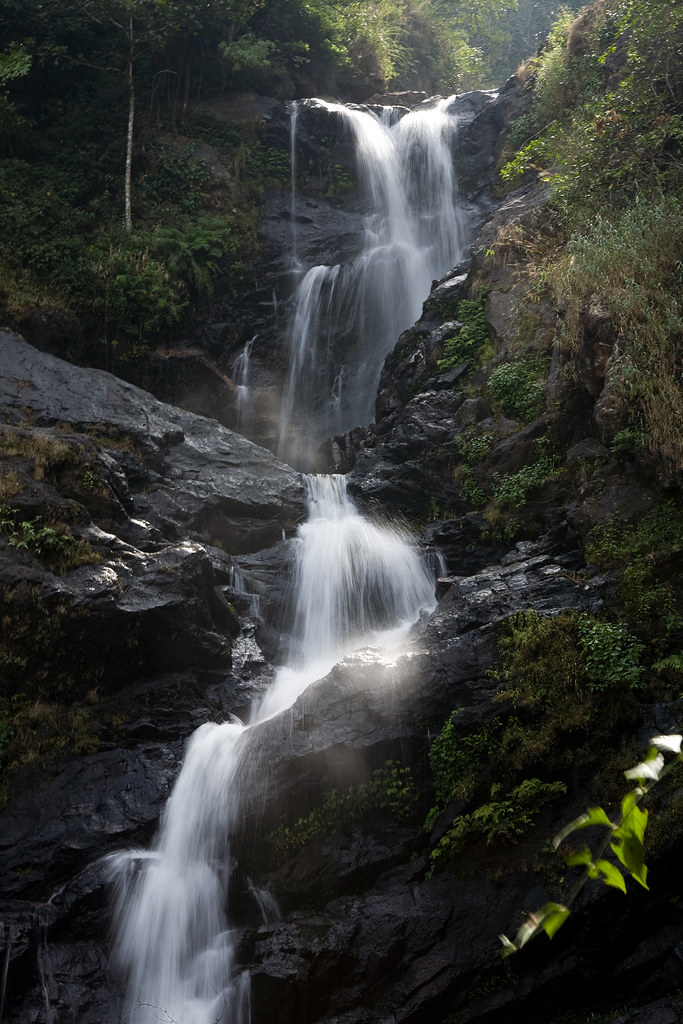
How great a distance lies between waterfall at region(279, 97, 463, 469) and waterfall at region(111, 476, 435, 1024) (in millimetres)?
5212

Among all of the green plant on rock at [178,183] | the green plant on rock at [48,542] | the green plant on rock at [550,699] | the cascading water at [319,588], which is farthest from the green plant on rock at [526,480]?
the green plant on rock at [178,183]

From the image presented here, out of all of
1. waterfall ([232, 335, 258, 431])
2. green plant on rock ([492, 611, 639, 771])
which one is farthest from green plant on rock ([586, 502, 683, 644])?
waterfall ([232, 335, 258, 431])

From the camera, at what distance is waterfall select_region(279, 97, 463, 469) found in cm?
1590

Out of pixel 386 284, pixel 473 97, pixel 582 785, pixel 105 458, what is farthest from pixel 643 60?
pixel 582 785

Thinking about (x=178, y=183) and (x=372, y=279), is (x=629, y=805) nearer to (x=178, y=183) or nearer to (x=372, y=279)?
(x=372, y=279)

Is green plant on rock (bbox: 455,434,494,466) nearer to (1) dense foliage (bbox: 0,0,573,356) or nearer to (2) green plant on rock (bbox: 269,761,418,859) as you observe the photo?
(2) green plant on rock (bbox: 269,761,418,859)

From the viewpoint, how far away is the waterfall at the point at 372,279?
52.2 feet

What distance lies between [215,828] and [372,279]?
42.2 feet

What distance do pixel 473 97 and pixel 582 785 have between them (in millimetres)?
19207

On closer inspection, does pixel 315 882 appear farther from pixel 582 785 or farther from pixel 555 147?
pixel 555 147

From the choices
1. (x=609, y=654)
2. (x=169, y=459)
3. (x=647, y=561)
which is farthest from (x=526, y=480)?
(x=169, y=459)

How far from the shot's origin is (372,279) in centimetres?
1688

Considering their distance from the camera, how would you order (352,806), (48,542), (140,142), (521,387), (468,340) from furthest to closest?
1. (140,142)
2. (468,340)
3. (521,387)
4. (48,542)
5. (352,806)

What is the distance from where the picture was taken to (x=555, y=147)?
1365cm
